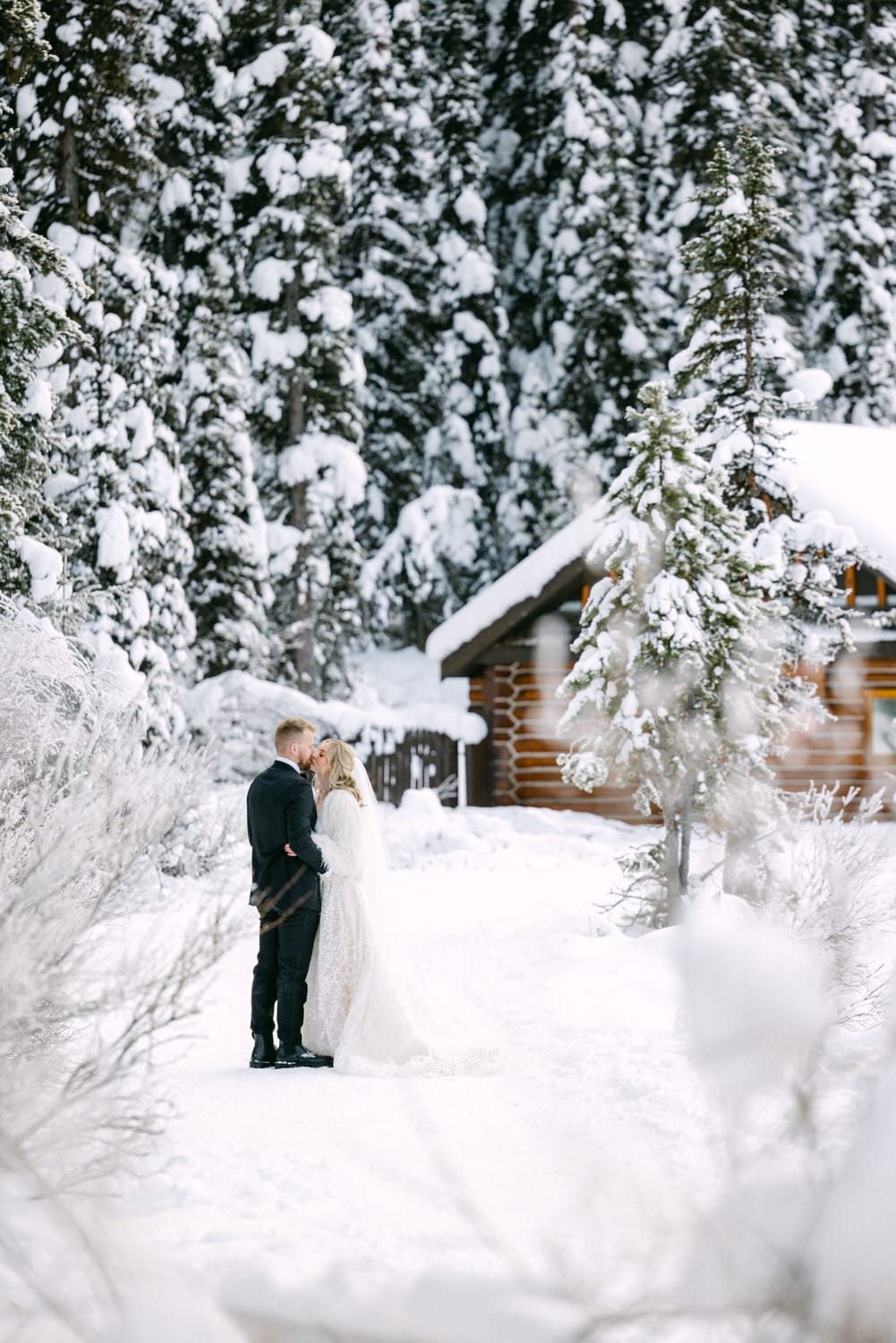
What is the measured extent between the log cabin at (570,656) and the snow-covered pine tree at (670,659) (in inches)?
319

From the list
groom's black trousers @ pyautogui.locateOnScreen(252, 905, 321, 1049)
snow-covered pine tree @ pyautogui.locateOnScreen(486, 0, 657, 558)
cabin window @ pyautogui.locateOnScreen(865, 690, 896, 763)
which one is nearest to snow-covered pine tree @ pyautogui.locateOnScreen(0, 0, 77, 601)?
groom's black trousers @ pyautogui.locateOnScreen(252, 905, 321, 1049)

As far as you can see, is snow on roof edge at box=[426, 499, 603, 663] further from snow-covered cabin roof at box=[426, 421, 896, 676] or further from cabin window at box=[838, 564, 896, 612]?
cabin window at box=[838, 564, 896, 612]

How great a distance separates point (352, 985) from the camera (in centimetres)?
690

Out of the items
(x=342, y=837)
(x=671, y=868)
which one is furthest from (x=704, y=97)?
(x=342, y=837)

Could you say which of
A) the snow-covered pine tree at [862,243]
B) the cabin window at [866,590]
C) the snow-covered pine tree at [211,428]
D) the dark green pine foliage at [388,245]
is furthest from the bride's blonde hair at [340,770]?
the snow-covered pine tree at [862,243]

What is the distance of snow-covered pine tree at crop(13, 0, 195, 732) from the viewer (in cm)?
1688

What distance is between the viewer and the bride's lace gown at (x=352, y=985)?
6.67 m

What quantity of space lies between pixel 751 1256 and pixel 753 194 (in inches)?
552

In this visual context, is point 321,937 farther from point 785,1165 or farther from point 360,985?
point 785,1165

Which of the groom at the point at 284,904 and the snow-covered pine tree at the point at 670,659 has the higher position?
the snow-covered pine tree at the point at 670,659

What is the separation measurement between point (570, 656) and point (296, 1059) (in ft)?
48.7

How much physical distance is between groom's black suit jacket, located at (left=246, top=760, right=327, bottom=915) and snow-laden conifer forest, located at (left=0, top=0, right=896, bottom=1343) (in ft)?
1.81

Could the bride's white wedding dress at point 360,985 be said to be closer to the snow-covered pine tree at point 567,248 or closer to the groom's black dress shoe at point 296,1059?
the groom's black dress shoe at point 296,1059

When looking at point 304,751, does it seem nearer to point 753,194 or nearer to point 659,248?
point 753,194
